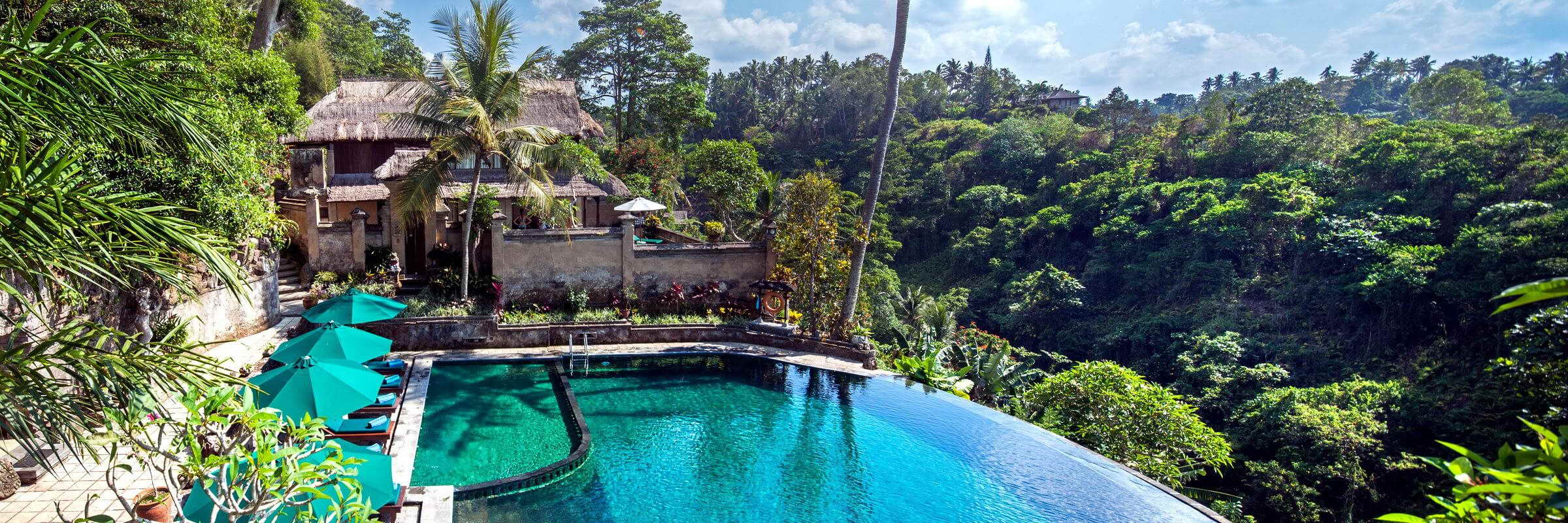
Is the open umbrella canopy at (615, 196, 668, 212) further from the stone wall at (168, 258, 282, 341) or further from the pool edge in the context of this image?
the stone wall at (168, 258, 282, 341)

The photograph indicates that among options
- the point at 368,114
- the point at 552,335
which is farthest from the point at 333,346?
the point at 368,114

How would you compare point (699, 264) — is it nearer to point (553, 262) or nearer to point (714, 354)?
point (714, 354)

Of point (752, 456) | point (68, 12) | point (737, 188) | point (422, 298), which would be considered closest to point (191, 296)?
point (752, 456)

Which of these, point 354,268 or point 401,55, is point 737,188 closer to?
point 354,268

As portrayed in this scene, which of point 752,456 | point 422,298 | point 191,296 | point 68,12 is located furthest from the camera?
point 422,298

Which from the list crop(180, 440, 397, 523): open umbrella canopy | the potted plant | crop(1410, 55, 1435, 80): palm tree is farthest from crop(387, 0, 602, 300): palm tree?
crop(1410, 55, 1435, 80): palm tree
